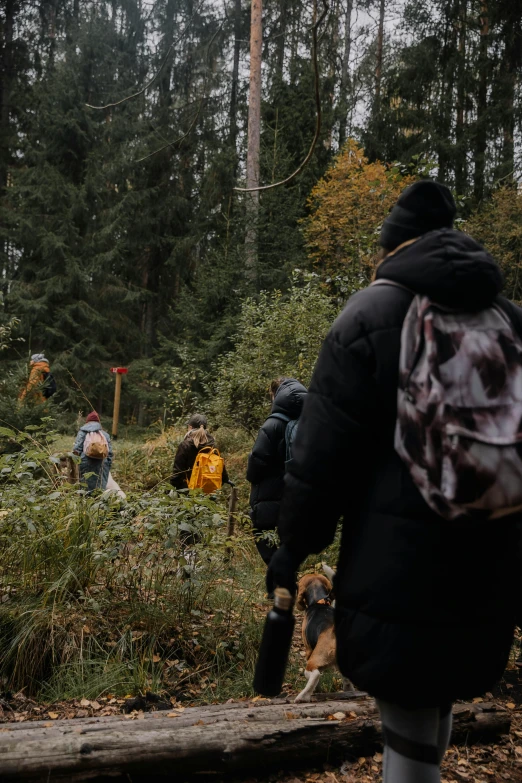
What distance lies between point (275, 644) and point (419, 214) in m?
1.28

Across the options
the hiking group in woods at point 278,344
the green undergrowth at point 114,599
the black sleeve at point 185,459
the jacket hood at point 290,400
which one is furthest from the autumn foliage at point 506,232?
the green undergrowth at point 114,599

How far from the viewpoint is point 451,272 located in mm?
1575

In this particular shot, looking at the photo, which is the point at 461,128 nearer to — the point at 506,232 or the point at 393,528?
the point at 506,232

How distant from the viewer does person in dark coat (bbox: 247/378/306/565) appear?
17.8 ft

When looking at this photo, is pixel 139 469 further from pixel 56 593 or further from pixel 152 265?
pixel 152 265

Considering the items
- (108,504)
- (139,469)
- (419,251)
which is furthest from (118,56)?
(419,251)

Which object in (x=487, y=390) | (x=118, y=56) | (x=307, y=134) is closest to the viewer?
(x=487, y=390)

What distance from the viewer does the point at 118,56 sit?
2392 centimetres

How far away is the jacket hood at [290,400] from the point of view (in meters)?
5.39

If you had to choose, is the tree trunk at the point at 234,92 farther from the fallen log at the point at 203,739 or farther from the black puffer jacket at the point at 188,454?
the fallen log at the point at 203,739

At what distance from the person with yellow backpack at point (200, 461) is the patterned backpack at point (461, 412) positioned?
5.29 m

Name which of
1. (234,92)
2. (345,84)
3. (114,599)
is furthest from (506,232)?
(114,599)

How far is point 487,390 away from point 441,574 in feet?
1.50

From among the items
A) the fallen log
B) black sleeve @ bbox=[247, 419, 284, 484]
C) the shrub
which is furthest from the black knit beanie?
the shrub
